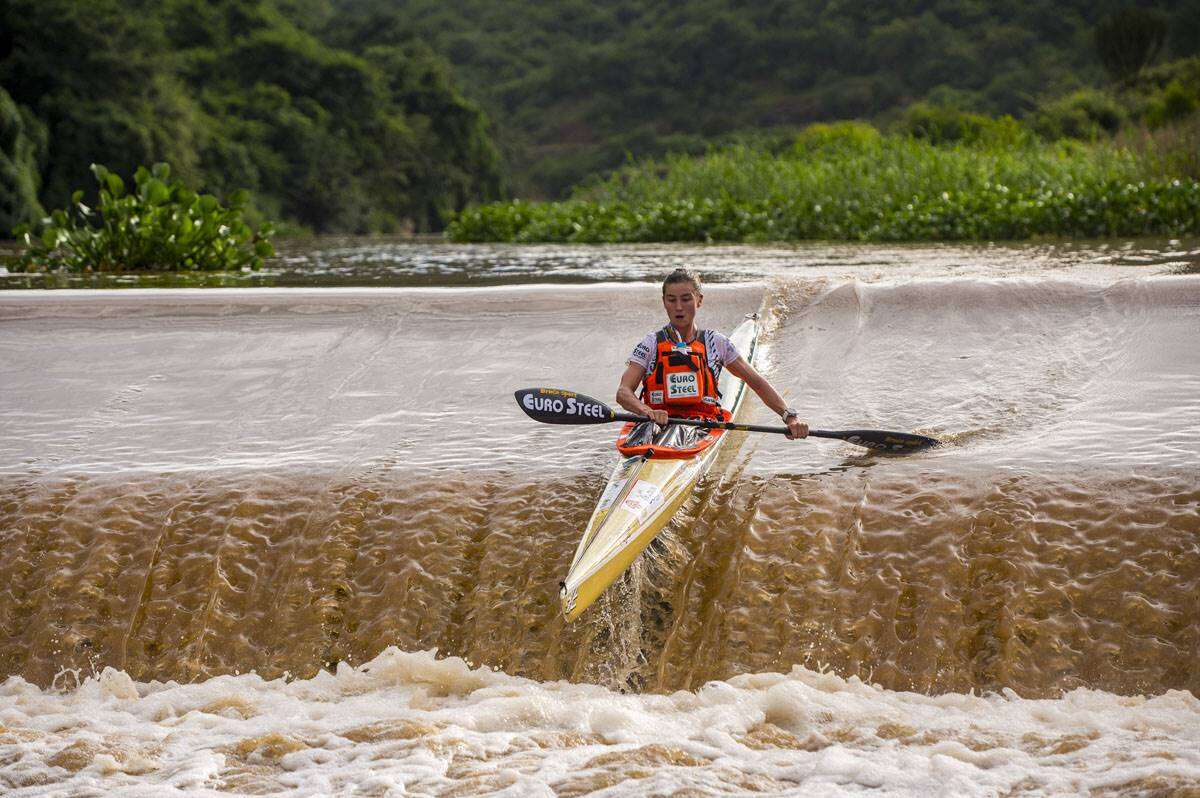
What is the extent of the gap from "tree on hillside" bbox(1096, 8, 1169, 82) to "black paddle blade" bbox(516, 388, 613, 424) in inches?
1501

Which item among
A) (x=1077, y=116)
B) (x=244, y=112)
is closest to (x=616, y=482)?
(x=1077, y=116)

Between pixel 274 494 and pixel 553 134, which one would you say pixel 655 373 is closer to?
pixel 274 494

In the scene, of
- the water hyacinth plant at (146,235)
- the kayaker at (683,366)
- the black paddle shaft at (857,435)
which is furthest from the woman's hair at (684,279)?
the water hyacinth plant at (146,235)

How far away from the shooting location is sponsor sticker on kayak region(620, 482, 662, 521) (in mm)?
4621

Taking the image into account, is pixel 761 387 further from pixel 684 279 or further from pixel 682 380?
pixel 684 279

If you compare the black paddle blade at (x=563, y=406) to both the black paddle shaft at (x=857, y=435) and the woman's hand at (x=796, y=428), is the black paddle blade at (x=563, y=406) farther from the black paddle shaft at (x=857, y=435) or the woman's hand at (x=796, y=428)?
the woman's hand at (x=796, y=428)

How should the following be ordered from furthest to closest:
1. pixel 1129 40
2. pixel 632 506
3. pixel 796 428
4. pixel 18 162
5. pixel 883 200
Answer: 1. pixel 1129 40
2. pixel 18 162
3. pixel 883 200
4. pixel 796 428
5. pixel 632 506

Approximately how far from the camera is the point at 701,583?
4.72 metres

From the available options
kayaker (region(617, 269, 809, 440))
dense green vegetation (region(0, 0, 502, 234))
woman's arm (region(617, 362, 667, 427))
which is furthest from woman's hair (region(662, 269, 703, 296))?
dense green vegetation (region(0, 0, 502, 234))

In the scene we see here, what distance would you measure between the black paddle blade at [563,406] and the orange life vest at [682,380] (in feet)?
0.85

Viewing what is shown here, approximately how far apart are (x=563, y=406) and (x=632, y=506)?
2.31 ft

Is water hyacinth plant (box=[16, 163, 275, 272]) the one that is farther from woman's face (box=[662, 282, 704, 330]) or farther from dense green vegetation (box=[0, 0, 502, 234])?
dense green vegetation (box=[0, 0, 502, 234])

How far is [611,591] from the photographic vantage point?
471 centimetres

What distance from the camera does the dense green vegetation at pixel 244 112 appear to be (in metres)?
27.5
